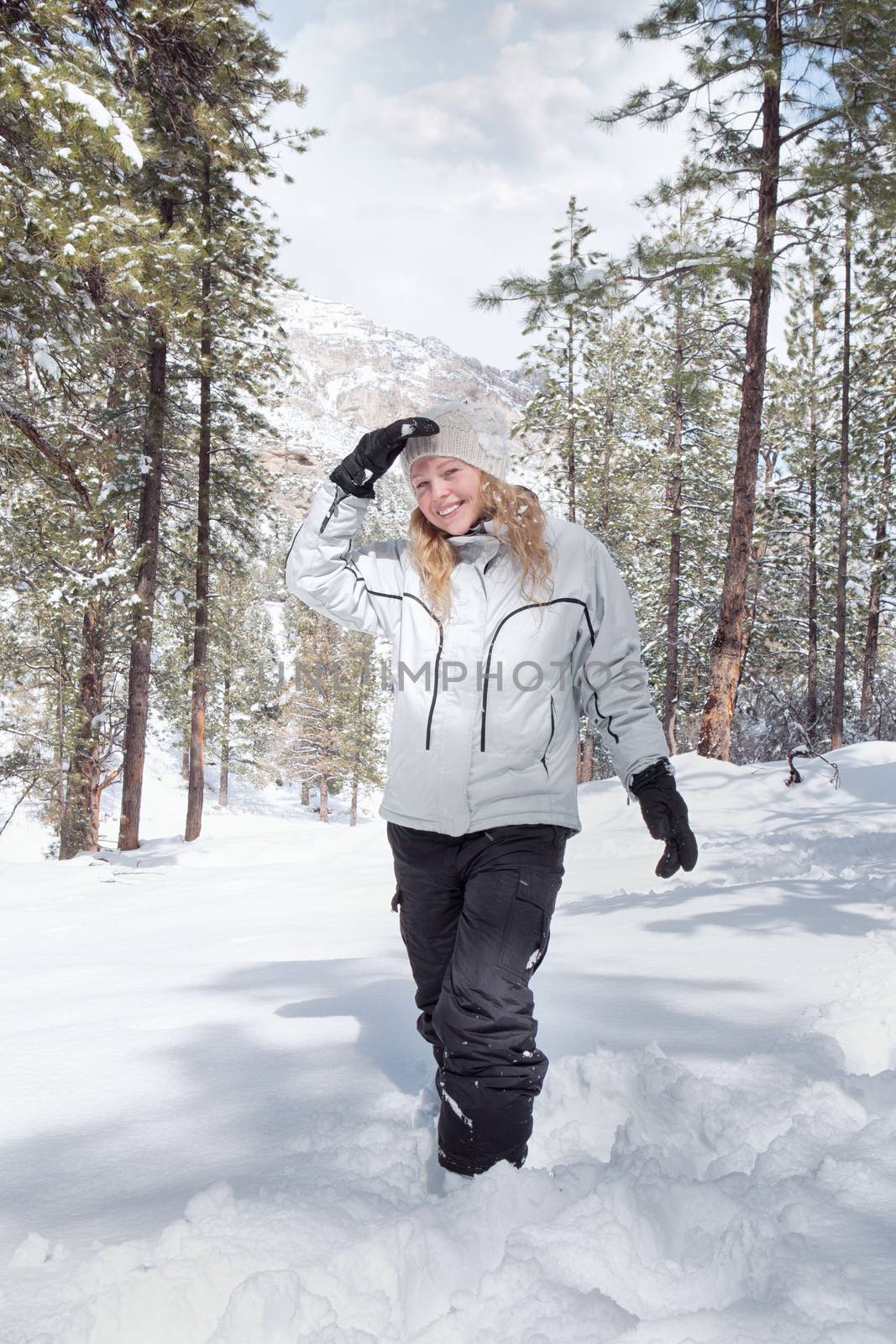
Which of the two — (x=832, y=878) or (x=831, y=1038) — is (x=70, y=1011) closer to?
(x=831, y=1038)

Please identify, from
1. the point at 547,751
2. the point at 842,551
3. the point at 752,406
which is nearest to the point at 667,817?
the point at 547,751

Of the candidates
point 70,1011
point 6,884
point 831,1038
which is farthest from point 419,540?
point 6,884

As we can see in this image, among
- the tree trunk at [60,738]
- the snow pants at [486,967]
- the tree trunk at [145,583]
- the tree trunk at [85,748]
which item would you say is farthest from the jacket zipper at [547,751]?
the tree trunk at [60,738]

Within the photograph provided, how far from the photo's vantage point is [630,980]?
11.0 ft

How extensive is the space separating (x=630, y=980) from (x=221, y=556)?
1164 centimetres

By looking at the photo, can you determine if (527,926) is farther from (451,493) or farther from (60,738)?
(60,738)

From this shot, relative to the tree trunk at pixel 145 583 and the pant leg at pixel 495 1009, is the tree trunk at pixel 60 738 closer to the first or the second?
the tree trunk at pixel 145 583

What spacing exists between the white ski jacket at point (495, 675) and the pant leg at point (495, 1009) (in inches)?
4.9

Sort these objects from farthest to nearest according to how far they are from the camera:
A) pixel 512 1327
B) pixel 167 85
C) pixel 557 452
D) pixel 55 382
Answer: pixel 557 452, pixel 167 85, pixel 55 382, pixel 512 1327

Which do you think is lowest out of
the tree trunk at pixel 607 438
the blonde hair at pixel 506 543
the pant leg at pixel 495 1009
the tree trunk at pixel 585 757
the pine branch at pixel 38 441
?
the tree trunk at pixel 585 757

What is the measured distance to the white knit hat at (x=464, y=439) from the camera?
7.73 feet

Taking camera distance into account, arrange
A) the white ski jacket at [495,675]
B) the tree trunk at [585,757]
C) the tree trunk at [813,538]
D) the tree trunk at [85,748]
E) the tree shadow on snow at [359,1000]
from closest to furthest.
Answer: the white ski jacket at [495,675] < the tree shadow on snow at [359,1000] < the tree trunk at [85,748] < the tree trunk at [813,538] < the tree trunk at [585,757]

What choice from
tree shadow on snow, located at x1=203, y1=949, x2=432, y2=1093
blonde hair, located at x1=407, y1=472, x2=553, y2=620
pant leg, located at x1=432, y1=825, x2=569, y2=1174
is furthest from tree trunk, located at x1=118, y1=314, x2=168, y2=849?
pant leg, located at x1=432, y1=825, x2=569, y2=1174

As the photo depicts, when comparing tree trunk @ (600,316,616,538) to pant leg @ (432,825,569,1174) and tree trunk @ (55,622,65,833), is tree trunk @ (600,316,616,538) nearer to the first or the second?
tree trunk @ (55,622,65,833)
